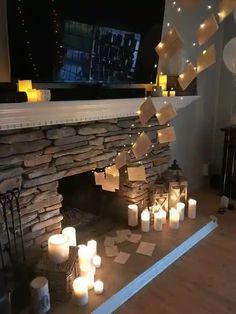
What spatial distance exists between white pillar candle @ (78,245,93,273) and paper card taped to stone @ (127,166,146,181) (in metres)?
0.71

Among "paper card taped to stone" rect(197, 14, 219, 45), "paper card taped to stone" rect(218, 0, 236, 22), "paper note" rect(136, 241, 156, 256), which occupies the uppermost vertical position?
"paper card taped to stone" rect(218, 0, 236, 22)

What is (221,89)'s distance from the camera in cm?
326

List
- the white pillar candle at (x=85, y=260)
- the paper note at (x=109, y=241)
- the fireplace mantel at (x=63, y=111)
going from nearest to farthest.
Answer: the fireplace mantel at (x=63, y=111)
the white pillar candle at (x=85, y=260)
the paper note at (x=109, y=241)

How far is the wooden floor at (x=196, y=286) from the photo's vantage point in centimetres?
163

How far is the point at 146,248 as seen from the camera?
81.5 inches

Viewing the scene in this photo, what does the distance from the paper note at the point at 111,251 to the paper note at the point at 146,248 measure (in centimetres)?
15

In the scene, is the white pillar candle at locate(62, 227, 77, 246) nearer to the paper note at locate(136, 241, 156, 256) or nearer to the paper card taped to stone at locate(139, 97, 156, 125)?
the paper note at locate(136, 241, 156, 256)

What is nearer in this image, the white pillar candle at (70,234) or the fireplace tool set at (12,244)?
the fireplace tool set at (12,244)

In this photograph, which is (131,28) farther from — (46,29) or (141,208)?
(141,208)

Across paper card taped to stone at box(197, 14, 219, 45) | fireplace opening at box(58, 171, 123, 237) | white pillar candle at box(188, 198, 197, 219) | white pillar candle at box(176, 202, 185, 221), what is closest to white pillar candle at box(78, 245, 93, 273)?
fireplace opening at box(58, 171, 123, 237)

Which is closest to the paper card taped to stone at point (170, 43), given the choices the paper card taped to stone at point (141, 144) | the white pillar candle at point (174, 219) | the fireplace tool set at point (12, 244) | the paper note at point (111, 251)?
the paper card taped to stone at point (141, 144)

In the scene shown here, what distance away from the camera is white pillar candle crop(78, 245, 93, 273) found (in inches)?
68.1

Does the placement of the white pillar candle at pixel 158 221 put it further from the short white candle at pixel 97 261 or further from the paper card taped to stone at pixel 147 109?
the paper card taped to stone at pixel 147 109

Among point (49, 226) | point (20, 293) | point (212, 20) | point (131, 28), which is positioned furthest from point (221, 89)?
point (20, 293)
